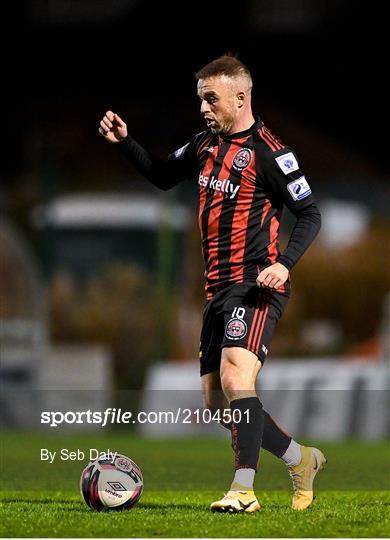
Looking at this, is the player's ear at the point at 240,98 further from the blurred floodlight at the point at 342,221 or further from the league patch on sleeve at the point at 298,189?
the blurred floodlight at the point at 342,221

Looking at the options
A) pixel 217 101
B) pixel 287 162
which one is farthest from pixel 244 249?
pixel 217 101

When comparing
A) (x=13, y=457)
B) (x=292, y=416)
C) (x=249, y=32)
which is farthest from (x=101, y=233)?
(x=13, y=457)

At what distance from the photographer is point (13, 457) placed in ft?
34.3

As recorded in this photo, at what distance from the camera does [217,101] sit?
615 cm

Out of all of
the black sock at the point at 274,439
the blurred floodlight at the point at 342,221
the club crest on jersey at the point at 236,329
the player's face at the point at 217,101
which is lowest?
the blurred floodlight at the point at 342,221

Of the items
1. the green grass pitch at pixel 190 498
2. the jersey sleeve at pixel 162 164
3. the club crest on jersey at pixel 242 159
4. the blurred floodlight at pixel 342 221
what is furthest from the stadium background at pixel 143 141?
the club crest on jersey at pixel 242 159

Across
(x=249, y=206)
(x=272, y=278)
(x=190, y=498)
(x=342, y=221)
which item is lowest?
(x=342, y=221)

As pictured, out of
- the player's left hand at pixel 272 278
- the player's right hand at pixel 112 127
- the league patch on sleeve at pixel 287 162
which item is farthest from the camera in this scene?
the player's right hand at pixel 112 127

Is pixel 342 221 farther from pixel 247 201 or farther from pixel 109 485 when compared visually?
pixel 109 485

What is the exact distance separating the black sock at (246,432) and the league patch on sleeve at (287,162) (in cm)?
102

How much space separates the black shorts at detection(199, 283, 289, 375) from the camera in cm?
600

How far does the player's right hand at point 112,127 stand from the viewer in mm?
6477

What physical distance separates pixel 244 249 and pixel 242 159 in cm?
40

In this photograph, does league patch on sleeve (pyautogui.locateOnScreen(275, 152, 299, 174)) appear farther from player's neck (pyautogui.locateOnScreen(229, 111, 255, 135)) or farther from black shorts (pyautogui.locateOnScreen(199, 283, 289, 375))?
black shorts (pyautogui.locateOnScreen(199, 283, 289, 375))
